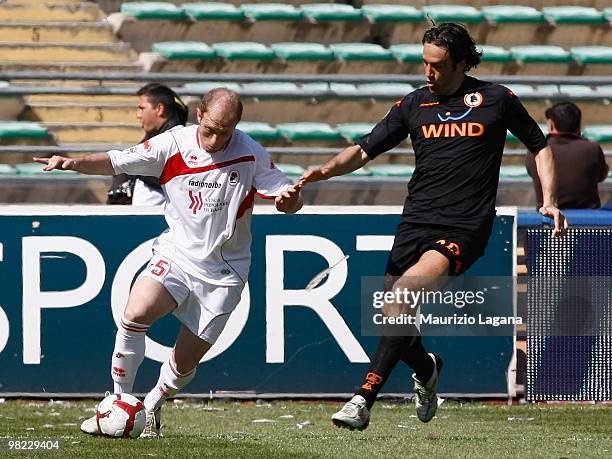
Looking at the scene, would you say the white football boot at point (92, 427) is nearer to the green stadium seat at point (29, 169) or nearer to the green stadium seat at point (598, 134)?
the green stadium seat at point (29, 169)

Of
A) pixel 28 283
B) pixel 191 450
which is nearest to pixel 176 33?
pixel 28 283

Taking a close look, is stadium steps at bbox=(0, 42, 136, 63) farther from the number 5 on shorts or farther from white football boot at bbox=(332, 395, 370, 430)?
white football boot at bbox=(332, 395, 370, 430)

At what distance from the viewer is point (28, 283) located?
→ 32.2ft

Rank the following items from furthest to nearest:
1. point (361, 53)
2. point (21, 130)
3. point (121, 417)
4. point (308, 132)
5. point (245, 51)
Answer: point (361, 53) → point (245, 51) → point (308, 132) → point (21, 130) → point (121, 417)

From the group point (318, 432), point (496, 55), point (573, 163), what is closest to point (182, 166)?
point (318, 432)

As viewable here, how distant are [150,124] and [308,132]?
512cm

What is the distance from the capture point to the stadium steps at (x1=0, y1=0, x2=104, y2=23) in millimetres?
16359

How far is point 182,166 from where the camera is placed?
Result: 7531 mm

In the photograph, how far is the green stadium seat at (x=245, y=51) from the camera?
1595 cm

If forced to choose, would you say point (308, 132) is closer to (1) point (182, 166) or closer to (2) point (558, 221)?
(1) point (182, 166)

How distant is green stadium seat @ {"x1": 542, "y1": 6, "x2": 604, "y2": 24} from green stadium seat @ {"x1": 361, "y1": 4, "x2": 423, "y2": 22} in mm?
1853

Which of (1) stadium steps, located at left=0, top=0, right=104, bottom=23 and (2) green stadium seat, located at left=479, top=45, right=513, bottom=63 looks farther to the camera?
(2) green stadium seat, located at left=479, top=45, right=513, bottom=63

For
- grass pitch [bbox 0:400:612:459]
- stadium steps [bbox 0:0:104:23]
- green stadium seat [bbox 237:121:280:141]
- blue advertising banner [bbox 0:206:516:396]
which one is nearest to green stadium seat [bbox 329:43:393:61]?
green stadium seat [bbox 237:121:280:141]

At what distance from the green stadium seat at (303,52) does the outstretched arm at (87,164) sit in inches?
347
